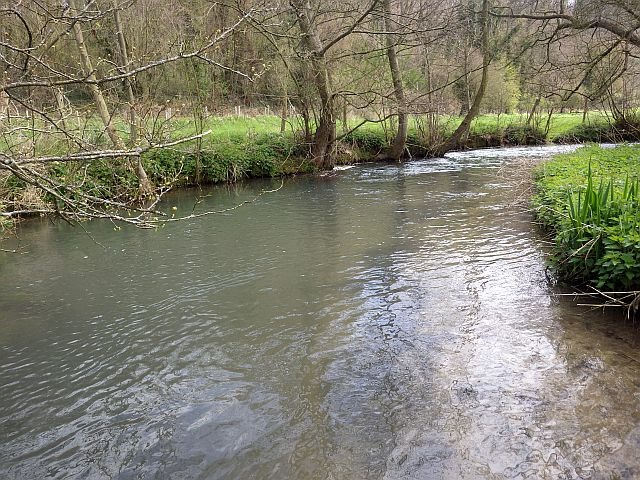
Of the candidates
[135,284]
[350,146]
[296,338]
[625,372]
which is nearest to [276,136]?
[350,146]

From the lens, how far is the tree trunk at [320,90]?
57.4 feet

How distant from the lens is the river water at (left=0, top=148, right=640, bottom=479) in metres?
3.77

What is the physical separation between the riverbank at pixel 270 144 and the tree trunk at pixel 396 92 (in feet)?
1.67

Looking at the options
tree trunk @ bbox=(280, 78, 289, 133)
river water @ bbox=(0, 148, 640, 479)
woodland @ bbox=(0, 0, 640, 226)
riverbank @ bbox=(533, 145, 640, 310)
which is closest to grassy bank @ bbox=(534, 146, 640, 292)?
riverbank @ bbox=(533, 145, 640, 310)

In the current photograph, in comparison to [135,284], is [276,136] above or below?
above

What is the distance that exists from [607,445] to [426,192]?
11308 millimetres

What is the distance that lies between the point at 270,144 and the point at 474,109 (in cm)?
954

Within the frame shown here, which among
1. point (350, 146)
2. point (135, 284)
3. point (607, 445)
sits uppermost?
point (350, 146)

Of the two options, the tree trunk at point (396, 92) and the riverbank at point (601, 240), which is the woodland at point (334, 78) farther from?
the riverbank at point (601, 240)

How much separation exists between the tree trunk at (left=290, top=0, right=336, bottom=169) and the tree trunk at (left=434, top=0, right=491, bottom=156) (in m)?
5.80

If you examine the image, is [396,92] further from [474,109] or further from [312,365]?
[312,365]

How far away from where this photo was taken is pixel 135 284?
303 inches

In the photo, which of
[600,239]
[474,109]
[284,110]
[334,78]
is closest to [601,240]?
[600,239]

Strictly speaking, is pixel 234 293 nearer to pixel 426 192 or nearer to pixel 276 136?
pixel 426 192
